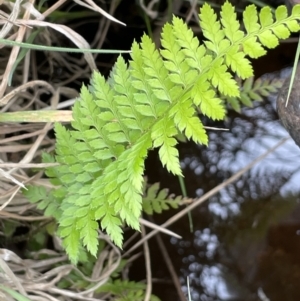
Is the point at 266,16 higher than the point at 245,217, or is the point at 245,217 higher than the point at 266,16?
the point at 266,16

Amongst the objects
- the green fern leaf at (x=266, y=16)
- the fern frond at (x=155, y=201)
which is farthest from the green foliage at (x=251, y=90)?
the green fern leaf at (x=266, y=16)

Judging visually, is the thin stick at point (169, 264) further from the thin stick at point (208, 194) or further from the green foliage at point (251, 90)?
the green foliage at point (251, 90)

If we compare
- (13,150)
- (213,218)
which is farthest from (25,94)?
(213,218)

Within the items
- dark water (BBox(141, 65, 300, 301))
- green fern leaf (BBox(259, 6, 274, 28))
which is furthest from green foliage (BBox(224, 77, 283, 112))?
green fern leaf (BBox(259, 6, 274, 28))

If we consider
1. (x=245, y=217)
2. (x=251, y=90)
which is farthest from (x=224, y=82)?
(x=245, y=217)

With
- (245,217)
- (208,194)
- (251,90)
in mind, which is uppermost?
(251,90)

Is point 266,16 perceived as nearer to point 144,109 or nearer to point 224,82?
point 224,82

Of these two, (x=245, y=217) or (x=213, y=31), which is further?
(x=245, y=217)

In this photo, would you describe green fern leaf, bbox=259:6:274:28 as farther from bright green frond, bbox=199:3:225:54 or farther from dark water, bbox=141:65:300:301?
dark water, bbox=141:65:300:301
